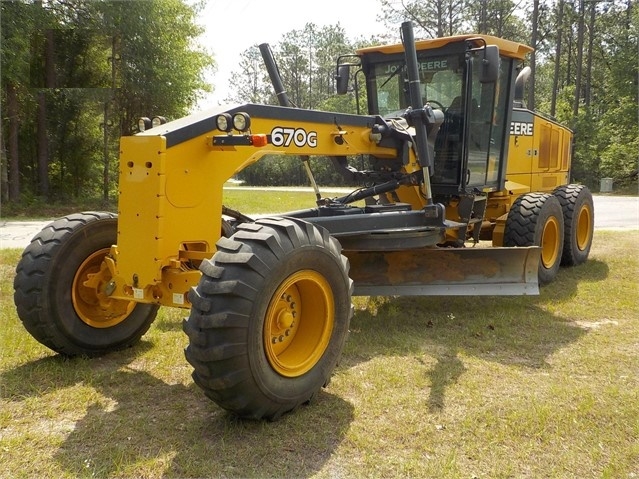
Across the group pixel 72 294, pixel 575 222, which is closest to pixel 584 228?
pixel 575 222

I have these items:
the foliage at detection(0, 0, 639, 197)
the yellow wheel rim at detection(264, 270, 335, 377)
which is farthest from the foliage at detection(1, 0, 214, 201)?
the yellow wheel rim at detection(264, 270, 335, 377)

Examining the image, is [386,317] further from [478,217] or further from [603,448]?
[603,448]

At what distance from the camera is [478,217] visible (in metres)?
7.09

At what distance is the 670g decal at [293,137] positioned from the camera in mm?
4426

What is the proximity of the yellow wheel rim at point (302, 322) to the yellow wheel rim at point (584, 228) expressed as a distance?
600 cm

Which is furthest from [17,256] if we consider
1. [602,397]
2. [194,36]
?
[194,36]

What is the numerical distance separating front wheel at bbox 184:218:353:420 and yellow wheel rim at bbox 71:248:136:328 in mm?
1460

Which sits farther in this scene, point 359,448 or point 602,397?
point 602,397

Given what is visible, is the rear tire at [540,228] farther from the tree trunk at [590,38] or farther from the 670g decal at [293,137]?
the tree trunk at [590,38]

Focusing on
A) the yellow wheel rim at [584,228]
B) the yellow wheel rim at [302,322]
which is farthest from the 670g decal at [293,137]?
the yellow wheel rim at [584,228]

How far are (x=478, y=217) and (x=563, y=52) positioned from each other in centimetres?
3881

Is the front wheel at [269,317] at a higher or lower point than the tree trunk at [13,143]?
lower

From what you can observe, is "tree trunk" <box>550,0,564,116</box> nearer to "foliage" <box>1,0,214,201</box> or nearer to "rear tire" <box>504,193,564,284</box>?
"foliage" <box>1,0,214,201</box>

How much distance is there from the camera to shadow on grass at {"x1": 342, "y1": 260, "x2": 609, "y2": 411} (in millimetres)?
4645
